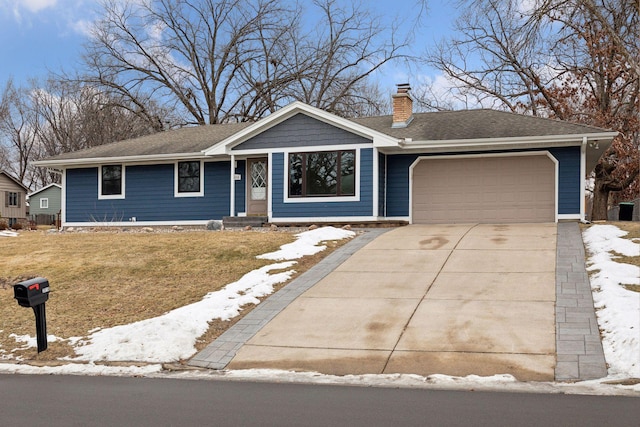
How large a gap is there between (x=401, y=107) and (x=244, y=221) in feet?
22.7

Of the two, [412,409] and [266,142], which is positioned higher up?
[266,142]

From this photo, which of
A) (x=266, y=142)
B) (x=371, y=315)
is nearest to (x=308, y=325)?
(x=371, y=315)

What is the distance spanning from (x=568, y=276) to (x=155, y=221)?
15.5 meters

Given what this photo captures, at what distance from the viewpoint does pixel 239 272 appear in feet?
41.5

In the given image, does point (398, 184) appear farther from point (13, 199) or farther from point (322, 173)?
point (13, 199)

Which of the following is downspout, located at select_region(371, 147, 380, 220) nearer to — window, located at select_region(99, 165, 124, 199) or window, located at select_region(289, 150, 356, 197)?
window, located at select_region(289, 150, 356, 197)

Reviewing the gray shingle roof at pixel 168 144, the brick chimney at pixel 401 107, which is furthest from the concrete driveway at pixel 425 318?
the gray shingle roof at pixel 168 144

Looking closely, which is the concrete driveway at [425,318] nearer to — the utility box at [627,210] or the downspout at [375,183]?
the downspout at [375,183]

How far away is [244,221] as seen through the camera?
66.0ft

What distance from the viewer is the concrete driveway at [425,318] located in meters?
7.45

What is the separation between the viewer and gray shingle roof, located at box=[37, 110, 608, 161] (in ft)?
61.8

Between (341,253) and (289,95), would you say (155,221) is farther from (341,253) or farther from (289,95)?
(289,95)

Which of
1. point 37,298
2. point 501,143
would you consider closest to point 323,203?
point 501,143

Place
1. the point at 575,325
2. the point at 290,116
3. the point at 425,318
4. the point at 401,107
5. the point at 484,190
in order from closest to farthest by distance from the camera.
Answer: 1. the point at 575,325
2. the point at 425,318
3. the point at 484,190
4. the point at 290,116
5. the point at 401,107
